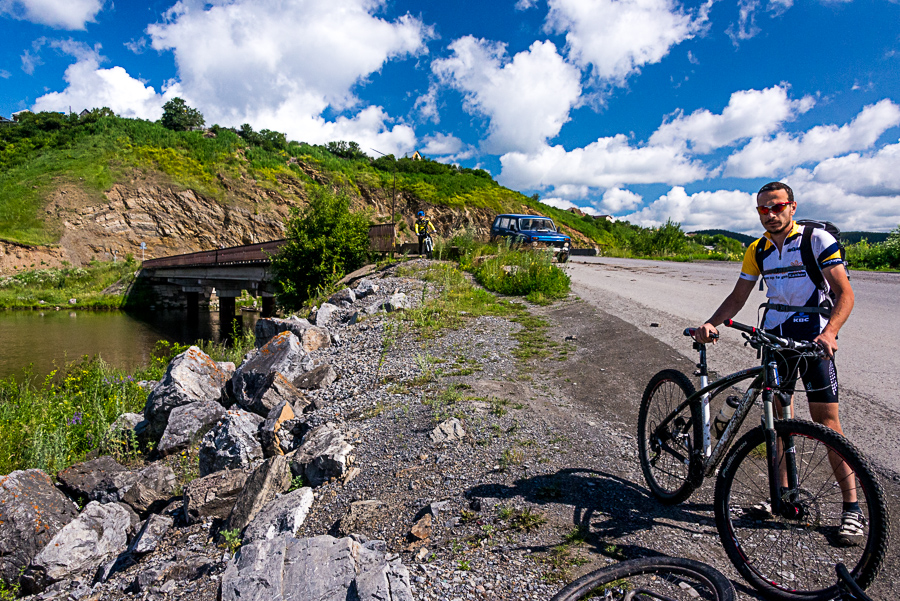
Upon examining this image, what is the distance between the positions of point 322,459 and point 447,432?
1193 mm

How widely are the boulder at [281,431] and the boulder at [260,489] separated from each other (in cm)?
89

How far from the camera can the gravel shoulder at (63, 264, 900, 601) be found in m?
2.70

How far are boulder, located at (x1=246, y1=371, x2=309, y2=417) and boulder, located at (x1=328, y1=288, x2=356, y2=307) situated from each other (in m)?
5.72

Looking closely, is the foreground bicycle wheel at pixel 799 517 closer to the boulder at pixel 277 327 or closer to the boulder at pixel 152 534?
the boulder at pixel 152 534

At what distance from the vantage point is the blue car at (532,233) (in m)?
19.3

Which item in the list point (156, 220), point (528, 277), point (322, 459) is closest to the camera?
point (322, 459)

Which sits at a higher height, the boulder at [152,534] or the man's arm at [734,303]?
the man's arm at [734,303]

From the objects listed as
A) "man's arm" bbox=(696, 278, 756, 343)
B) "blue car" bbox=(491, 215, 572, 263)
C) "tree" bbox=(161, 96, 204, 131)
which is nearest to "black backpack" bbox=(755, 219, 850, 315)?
"man's arm" bbox=(696, 278, 756, 343)

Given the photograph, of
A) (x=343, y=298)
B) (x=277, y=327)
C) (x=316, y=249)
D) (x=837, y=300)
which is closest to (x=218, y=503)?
(x=837, y=300)

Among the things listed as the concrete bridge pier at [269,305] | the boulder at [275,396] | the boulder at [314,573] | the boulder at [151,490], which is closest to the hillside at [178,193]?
the concrete bridge pier at [269,305]

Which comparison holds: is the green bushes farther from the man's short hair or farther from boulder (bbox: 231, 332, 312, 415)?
the man's short hair

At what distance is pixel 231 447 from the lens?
5.20 m

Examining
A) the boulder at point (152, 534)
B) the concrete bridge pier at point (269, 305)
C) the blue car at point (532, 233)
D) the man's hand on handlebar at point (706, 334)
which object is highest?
Answer: the blue car at point (532, 233)

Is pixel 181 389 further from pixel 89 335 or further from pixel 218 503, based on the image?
pixel 89 335
